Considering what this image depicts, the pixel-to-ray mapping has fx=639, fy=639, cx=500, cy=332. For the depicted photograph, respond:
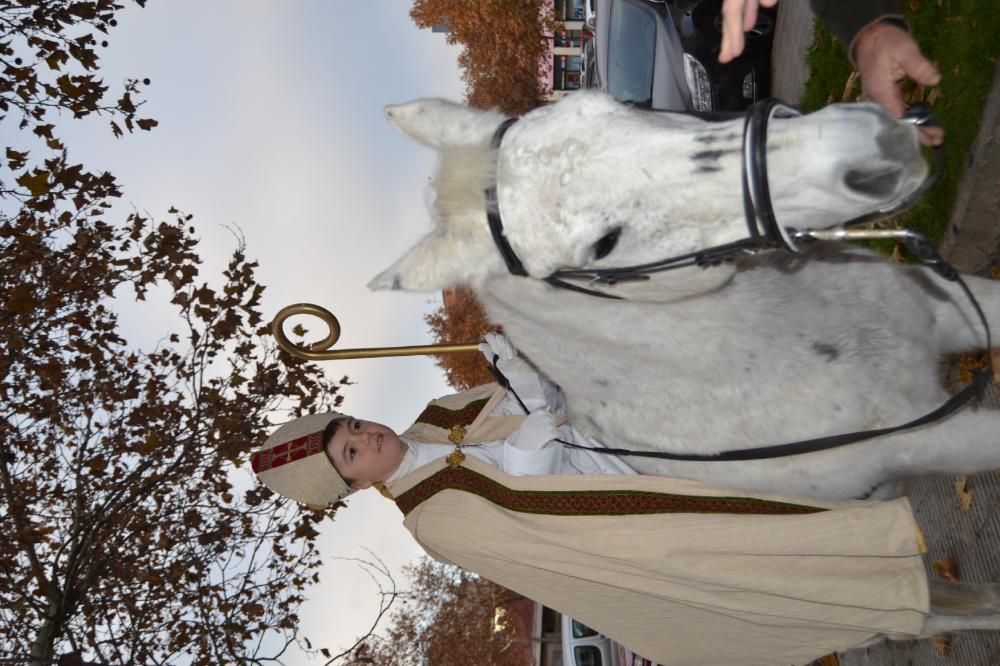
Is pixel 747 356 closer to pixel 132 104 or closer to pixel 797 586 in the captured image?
pixel 797 586

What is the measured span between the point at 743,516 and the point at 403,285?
5.25 feet

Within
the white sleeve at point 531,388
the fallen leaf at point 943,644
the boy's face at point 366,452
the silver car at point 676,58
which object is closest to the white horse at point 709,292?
the white sleeve at point 531,388

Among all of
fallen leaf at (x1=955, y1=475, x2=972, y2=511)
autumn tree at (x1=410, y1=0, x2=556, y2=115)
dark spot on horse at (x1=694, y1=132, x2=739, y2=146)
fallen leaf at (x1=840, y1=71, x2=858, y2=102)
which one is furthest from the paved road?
autumn tree at (x1=410, y1=0, x2=556, y2=115)

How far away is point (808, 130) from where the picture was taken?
1504mm

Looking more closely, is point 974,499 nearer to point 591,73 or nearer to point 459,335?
point 591,73

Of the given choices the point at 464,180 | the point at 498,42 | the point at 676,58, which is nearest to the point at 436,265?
the point at 464,180

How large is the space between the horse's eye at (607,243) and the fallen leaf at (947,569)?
3602 mm

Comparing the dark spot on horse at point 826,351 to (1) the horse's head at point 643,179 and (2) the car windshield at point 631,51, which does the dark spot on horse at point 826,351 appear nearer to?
(1) the horse's head at point 643,179

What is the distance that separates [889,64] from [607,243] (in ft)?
3.93

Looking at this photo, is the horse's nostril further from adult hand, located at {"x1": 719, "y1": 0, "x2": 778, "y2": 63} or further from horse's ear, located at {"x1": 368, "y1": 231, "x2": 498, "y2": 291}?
horse's ear, located at {"x1": 368, "y1": 231, "x2": 498, "y2": 291}

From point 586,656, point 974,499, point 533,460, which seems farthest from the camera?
point 586,656

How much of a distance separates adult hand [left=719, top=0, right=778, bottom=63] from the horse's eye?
861mm

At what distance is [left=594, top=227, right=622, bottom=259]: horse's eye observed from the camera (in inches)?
65.6

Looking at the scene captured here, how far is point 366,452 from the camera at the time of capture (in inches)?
142
